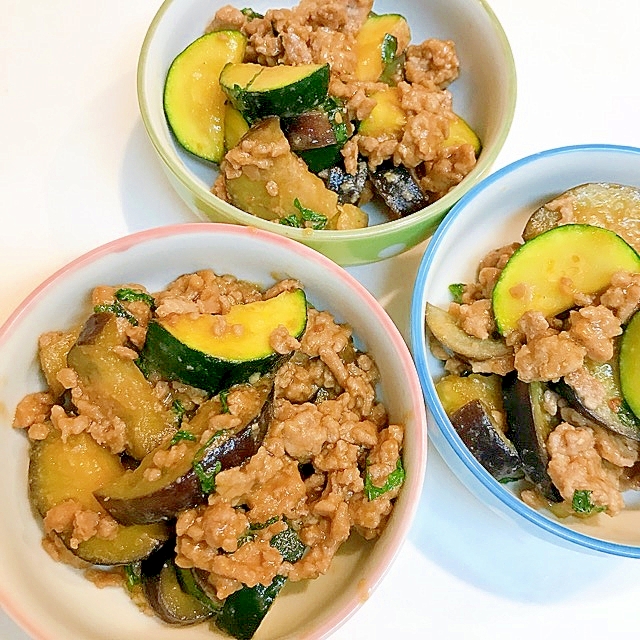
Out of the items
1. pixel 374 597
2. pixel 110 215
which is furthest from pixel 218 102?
pixel 374 597

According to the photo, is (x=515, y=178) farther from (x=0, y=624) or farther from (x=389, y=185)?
(x=0, y=624)

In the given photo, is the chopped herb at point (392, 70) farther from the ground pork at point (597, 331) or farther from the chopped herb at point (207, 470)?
the chopped herb at point (207, 470)

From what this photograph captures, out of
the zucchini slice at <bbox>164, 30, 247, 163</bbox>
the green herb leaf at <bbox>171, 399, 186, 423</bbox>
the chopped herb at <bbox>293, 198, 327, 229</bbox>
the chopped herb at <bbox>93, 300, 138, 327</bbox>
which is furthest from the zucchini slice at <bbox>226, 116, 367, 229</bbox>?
the green herb leaf at <bbox>171, 399, 186, 423</bbox>

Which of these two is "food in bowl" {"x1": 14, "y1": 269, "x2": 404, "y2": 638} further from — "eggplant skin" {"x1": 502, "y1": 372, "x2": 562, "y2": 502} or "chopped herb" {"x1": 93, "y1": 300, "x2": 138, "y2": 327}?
"eggplant skin" {"x1": 502, "y1": 372, "x2": 562, "y2": 502}

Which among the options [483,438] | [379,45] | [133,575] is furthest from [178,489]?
[379,45]

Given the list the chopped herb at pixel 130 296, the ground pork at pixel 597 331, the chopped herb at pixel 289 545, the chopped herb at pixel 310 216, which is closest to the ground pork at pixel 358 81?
the chopped herb at pixel 310 216

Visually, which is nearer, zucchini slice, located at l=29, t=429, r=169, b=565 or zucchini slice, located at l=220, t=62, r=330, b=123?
zucchini slice, located at l=29, t=429, r=169, b=565
